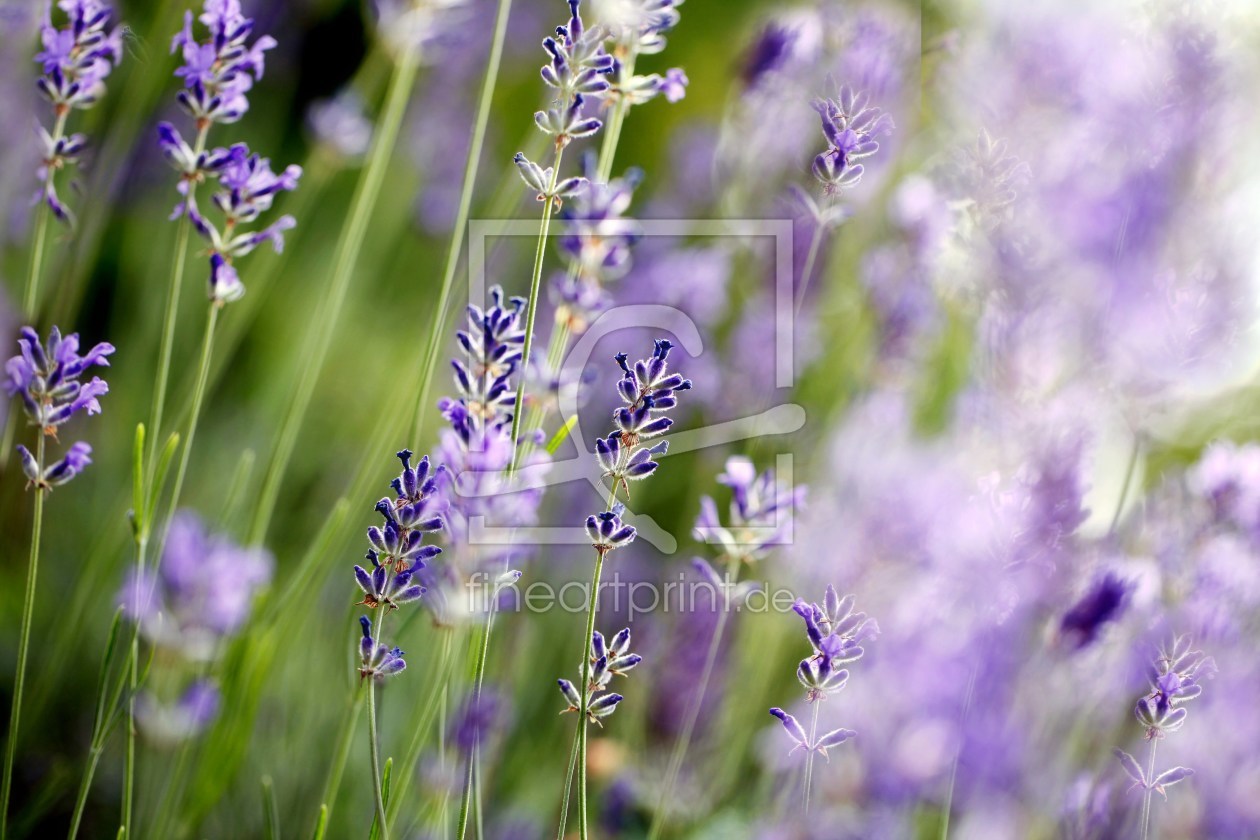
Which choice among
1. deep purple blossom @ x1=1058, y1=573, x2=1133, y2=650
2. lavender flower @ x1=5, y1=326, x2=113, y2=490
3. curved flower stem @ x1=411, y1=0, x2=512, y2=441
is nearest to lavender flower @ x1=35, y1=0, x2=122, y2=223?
lavender flower @ x1=5, y1=326, x2=113, y2=490

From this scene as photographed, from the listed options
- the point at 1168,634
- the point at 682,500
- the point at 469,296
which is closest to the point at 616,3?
the point at 469,296

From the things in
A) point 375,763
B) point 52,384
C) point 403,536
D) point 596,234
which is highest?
point 596,234

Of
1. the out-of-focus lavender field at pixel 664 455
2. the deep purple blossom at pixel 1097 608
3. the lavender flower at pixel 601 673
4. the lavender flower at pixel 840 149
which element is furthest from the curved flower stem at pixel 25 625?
the deep purple blossom at pixel 1097 608

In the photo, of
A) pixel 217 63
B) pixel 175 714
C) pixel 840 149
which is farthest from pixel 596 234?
pixel 175 714

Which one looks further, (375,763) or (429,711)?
(429,711)

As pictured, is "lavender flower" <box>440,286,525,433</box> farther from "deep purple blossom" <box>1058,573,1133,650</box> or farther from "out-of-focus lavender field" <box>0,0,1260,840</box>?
"deep purple blossom" <box>1058,573,1133,650</box>

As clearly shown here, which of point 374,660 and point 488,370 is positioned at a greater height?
point 488,370

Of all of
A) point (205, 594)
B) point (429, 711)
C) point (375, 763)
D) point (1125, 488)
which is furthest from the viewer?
point (1125, 488)

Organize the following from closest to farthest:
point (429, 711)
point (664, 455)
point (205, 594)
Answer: point (429, 711), point (205, 594), point (664, 455)

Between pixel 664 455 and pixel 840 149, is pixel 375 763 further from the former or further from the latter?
pixel 664 455
